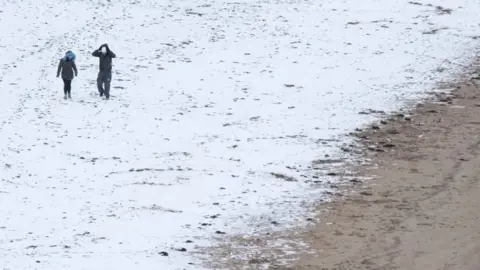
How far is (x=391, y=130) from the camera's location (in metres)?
22.8

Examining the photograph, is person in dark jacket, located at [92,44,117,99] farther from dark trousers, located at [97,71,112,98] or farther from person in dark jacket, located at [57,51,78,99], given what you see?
person in dark jacket, located at [57,51,78,99]

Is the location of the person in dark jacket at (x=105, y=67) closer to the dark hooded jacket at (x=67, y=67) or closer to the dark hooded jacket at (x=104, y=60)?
the dark hooded jacket at (x=104, y=60)

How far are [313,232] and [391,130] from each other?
7243mm

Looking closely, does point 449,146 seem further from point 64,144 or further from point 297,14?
point 297,14

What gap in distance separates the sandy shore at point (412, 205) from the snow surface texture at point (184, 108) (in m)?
0.95

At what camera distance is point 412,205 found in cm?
1752

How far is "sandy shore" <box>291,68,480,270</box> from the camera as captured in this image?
1491 cm

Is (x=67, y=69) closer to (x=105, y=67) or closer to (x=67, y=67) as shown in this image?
(x=67, y=67)

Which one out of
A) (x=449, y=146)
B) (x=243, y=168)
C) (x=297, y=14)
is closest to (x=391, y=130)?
(x=449, y=146)

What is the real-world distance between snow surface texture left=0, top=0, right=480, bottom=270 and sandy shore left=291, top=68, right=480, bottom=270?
95 centimetres

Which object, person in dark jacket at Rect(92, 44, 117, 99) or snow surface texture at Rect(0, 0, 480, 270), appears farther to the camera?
person in dark jacket at Rect(92, 44, 117, 99)

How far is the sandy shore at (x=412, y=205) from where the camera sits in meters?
14.9

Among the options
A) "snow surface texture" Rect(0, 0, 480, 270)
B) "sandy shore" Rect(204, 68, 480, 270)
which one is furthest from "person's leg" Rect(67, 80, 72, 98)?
"sandy shore" Rect(204, 68, 480, 270)

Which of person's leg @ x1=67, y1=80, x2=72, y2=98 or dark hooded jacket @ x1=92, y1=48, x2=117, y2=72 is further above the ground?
dark hooded jacket @ x1=92, y1=48, x2=117, y2=72
